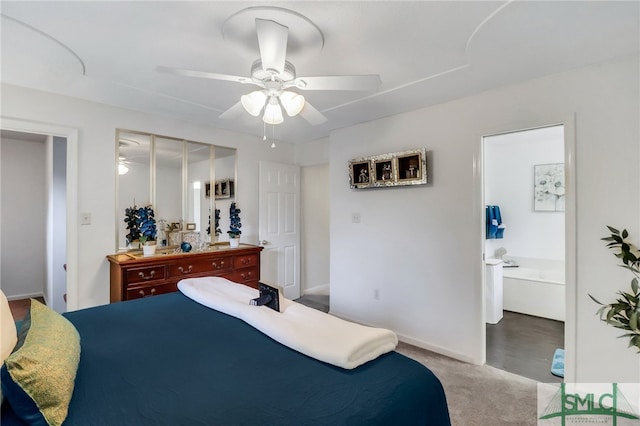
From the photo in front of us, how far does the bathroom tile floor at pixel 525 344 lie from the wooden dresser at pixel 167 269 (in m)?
2.67

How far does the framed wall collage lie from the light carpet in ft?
5.54

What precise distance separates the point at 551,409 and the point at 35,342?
290 cm

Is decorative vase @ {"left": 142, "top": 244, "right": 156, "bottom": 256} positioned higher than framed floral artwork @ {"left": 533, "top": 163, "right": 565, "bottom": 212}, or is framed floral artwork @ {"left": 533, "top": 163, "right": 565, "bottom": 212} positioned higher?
framed floral artwork @ {"left": 533, "top": 163, "right": 565, "bottom": 212}

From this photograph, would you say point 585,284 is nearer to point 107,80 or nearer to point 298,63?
point 298,63

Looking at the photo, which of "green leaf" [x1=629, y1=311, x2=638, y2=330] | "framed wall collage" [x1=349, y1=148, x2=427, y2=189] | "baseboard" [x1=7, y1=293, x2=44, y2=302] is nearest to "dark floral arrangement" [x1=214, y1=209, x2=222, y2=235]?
"framed wall collage" [x1=349, y1=148, x2=427, y2=189]

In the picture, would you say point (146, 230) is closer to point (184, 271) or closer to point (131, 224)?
point (131, 224)

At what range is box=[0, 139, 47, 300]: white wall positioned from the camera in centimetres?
404

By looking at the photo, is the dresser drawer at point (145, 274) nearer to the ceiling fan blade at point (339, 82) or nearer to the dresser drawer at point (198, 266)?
the dresser drawer at point (198, 266)

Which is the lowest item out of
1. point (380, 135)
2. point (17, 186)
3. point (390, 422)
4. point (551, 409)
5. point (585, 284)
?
point (551, 409)

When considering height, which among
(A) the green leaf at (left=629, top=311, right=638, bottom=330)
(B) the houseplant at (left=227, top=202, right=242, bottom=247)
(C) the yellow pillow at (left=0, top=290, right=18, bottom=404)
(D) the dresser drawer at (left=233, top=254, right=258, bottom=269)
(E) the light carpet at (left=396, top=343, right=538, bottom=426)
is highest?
(B) the houseplant at (left=227, top=202, right=242, bottom=247)

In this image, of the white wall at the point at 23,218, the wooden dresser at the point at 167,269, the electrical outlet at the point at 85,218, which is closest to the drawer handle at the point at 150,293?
the wooden dresser at the point at 167,269

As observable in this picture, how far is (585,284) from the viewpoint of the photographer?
6.95ft

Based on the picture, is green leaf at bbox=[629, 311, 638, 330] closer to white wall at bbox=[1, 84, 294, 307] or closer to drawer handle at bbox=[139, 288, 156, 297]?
drawer handle at bbox=[139, 288, 156, 297]

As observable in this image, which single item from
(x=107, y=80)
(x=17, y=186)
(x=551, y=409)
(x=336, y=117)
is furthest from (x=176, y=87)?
(x=551, y=409)
